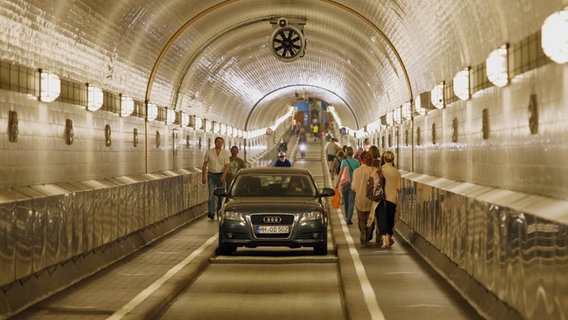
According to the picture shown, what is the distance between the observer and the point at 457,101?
1784 centimetres

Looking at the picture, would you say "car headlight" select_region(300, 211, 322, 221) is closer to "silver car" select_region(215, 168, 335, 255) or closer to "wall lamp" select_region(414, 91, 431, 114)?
"silver car" select_region(215, 168, 335, 255)

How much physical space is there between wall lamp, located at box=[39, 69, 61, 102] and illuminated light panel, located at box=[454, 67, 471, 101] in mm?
6411

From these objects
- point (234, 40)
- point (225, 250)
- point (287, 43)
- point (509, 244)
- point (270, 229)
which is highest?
point (234, 40)

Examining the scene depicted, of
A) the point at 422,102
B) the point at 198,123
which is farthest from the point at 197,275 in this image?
the point at 198,123

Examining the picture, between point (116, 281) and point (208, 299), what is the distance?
6.52ft

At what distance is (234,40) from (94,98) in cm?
1474

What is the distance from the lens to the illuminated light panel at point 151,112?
81.9 ft

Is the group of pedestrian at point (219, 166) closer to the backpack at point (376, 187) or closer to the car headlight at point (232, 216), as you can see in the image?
the backpack at point (376, 187)

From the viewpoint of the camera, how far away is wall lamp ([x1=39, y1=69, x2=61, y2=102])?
1489 centimetres

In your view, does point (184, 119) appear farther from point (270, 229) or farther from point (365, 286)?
point (365, 286)

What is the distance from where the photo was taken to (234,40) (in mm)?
32938

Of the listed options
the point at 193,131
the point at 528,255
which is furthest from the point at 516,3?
the point at 193,131

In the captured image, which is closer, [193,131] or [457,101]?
[457,101]

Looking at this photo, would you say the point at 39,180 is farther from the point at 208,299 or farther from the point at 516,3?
the point at 516,3
